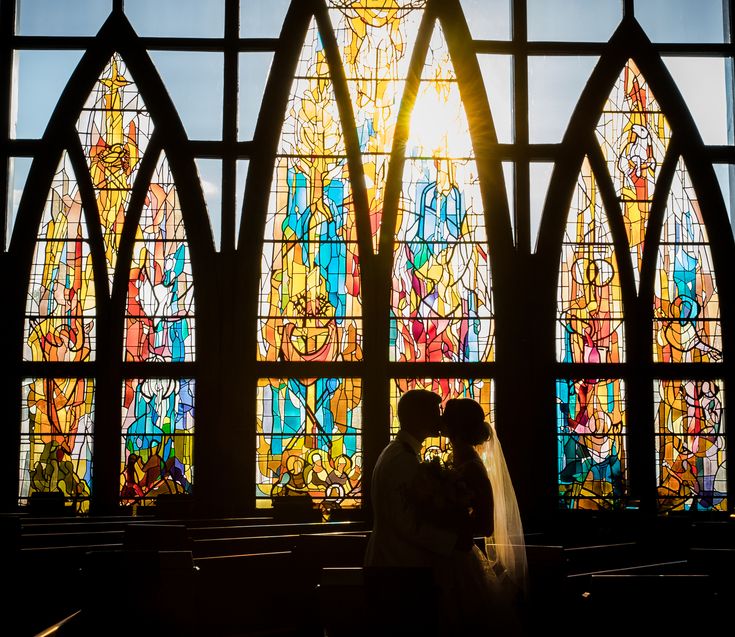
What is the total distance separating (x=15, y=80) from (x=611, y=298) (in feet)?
18.6

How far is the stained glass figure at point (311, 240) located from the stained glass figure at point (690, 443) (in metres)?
2.77

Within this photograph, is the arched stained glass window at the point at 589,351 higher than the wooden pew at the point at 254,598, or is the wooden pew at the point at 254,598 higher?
the arched stained glass window at the point at 589,351

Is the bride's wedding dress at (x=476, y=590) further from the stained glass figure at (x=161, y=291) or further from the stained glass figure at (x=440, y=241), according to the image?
the stained glass figure at (x=161, y=291)

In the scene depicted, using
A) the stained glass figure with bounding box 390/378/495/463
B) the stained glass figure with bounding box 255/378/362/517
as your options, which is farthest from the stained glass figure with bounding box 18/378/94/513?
the stained glass figure with bounding box 390/378/495/463

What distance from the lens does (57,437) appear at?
8438 millimetres

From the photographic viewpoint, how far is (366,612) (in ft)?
11.0

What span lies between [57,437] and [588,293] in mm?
4782

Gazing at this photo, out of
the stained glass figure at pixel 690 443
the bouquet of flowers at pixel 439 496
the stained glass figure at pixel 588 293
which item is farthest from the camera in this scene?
the stained glass figure at pixel 588 293

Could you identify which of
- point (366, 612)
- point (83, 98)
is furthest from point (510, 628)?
point (83, 98)

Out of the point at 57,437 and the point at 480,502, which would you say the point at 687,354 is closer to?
the point at 57,437

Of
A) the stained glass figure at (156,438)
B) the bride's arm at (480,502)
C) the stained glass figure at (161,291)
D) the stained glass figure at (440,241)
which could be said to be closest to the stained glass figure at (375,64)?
the stained glass figure at (440,241)

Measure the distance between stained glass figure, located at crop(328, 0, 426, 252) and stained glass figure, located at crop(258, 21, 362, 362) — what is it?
0.22 m

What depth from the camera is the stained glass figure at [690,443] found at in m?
8.61

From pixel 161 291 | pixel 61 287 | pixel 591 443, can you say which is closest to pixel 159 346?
pixel 161 291
